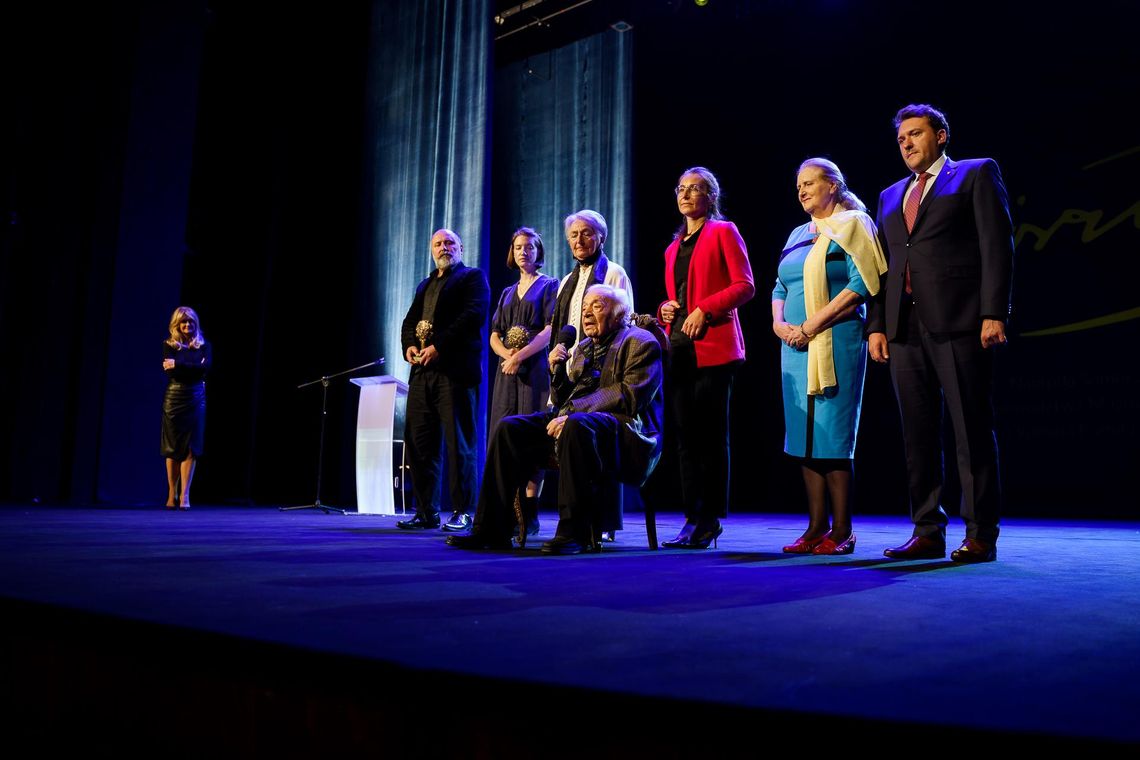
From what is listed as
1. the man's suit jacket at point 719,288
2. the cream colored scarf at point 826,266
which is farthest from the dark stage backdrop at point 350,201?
the cream colored scarf at point 826,266

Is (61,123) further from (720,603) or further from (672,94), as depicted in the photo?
(720,603)

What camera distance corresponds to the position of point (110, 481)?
20.6 ft

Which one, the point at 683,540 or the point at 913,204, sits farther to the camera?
the point at 683,540

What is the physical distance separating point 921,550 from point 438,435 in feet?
7.60

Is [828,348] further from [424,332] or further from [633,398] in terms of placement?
[424,332]

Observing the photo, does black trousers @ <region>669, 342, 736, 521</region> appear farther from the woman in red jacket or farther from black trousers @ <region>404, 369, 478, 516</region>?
black trousers @ <region>404, 369, 478, 516</region>

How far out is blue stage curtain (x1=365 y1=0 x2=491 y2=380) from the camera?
6906 millimetres

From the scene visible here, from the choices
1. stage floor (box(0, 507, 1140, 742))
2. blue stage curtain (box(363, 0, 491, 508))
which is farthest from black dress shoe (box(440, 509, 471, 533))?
blue stage curtain (box(363, 0, 491, 508))

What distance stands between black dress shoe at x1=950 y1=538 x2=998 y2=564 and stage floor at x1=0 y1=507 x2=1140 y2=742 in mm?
88

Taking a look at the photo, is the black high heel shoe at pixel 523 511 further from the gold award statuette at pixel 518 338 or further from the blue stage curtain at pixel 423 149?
the blue stage curtain at pixel 423 149

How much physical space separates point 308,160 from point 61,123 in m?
1.95

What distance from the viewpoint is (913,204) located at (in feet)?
9.24

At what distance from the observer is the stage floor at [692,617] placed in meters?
0.93

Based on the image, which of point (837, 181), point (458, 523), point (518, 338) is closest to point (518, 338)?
point (518, 338)
